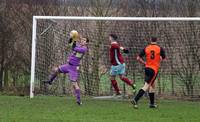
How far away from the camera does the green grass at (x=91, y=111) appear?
11.3 m

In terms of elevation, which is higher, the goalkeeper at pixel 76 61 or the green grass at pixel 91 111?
the goalkeeper at pixel 76 61

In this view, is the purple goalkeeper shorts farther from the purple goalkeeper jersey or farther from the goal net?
the goal net

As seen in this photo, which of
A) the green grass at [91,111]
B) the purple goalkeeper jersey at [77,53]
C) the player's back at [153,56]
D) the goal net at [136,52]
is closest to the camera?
the green grass at [91,111]

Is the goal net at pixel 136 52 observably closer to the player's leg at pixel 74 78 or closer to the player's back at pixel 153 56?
the player's leg at pixel 74 78

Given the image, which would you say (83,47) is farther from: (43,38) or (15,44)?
(15,44)

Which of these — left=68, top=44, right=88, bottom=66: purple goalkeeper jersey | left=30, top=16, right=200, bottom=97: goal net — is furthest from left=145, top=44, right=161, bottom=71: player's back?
left=30, top=16, right=200, bottom=97: goal net

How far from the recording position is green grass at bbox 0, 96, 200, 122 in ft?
37.0

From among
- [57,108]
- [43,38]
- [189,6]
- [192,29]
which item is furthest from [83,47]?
[189,6]

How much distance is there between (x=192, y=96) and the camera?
55.5ft

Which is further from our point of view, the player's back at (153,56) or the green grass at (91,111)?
the player's back at (153,56)

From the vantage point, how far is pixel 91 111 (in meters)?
12.6

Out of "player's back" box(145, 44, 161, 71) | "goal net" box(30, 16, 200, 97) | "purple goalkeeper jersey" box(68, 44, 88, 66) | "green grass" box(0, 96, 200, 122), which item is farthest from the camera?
"goal net" box(30, 16, 200, 97)

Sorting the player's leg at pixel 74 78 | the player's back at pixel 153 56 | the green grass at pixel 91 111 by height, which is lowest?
the green grass at pixel 91 111

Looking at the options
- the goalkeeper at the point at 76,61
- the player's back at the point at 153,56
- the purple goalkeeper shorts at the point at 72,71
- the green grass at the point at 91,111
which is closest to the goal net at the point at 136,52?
the green grass at the point at 91,111
